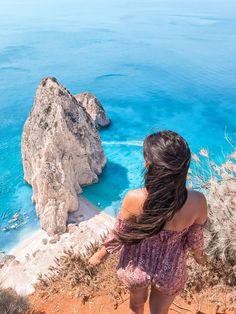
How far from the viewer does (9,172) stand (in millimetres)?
26688

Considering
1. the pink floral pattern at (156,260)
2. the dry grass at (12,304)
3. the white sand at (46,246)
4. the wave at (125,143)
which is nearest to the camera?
the pink floral pattern at (156,260)

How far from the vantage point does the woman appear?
249 centimetres

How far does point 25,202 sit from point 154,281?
2111 centimetres

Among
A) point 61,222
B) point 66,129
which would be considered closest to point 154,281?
point 61,222

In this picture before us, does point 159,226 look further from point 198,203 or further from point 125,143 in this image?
point 125,143

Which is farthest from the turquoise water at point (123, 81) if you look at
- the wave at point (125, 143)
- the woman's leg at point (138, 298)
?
the woman's leg at point (138, 298)

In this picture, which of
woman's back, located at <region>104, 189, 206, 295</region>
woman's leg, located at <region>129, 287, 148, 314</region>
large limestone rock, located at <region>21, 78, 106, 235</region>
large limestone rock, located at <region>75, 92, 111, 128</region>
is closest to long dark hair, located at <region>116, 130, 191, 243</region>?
woman's back, located at <region>104, 189, 206, 295</region>

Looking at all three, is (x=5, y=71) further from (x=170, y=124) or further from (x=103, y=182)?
(x=103, y=182)

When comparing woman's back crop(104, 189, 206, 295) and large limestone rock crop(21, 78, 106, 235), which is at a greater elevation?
woman's back crop(104, 189, 206, 295)

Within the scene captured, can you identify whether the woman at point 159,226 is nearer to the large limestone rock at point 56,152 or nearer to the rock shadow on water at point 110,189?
the large limestone rock at point 56,152

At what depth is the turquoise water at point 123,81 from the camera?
2566 cm

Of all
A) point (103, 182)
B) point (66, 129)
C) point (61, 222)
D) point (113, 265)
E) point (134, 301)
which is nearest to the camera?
point (134, 301)

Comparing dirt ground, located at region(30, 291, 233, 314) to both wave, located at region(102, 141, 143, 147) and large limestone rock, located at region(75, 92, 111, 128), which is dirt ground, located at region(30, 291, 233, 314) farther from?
large limestone rock, located at region(75, 92, 111, 128)

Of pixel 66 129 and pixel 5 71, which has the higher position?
pixel 66 129
